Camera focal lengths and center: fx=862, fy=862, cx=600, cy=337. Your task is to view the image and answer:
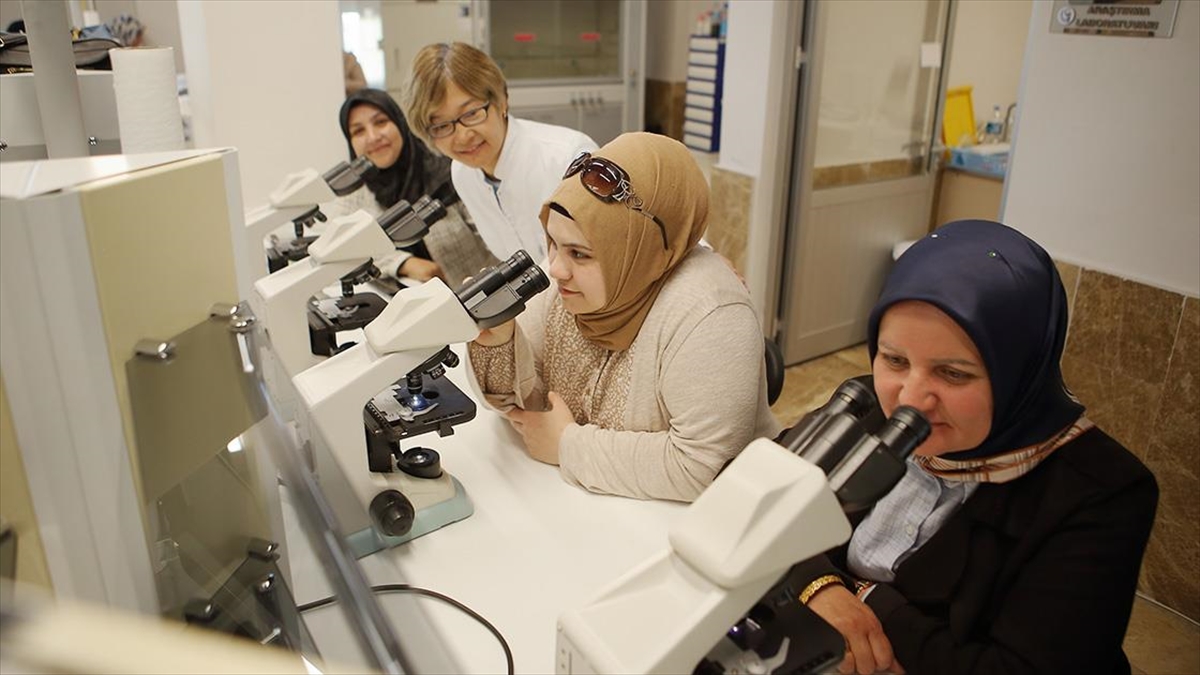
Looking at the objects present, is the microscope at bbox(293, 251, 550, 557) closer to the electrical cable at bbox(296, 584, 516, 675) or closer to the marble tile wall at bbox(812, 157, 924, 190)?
Result: the electrical cable at bbox(296, 584, 516, 675)

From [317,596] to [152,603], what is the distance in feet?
0.90

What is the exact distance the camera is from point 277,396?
1.27 metres

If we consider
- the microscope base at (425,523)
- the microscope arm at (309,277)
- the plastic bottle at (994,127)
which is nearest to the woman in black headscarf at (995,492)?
the microscope base at (425,523)

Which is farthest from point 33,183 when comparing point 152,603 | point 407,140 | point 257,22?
point 257,22

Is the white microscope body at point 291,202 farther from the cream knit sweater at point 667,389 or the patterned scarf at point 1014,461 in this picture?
the patterned scarf at point 1014,461

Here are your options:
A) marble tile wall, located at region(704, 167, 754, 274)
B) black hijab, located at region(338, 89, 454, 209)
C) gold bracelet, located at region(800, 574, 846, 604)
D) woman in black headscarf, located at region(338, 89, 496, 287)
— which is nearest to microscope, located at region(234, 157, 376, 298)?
woman in black headscarf, located at region(338, 89, 496, 287)

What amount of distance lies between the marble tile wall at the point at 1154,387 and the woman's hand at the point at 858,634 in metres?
1.48

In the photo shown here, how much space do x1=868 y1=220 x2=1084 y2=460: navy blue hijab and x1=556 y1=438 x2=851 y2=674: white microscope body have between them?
36 cm

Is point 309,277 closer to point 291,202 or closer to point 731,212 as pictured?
point 291,202

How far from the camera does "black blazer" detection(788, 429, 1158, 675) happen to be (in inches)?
38.2

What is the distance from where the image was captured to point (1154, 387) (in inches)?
85.7

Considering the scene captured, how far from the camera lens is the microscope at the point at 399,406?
1205mm

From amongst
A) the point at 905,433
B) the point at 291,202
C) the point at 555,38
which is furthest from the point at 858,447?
the point at 555,38

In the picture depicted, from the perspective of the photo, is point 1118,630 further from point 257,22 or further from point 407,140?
point 257,22
